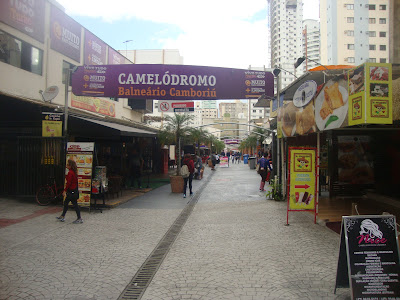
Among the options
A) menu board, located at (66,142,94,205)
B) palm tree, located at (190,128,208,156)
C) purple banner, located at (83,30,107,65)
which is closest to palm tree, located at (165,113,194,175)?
palm tree, located at (190,128,208,156)

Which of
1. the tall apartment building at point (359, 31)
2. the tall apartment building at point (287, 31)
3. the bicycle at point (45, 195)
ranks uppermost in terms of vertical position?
the tall apartment building at point (287, 31)

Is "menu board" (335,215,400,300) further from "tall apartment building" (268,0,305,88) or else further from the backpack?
"tall apartment building" (268,0,305,88)

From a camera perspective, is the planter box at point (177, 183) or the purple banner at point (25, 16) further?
the planter box at point (177, 183)

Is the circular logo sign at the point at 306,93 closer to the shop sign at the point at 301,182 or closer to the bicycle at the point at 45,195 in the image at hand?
the shop sign at the point at 301,182

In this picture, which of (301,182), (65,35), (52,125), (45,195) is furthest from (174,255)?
(65,35)

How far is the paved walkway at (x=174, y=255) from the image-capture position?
14.4 ft

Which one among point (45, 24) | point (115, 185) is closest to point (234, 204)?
point (115, 185)

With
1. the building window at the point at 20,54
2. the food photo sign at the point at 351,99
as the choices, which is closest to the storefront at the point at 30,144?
the building window at the point at 20,54

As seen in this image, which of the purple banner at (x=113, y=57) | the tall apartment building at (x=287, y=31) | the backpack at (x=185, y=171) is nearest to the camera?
the backpack at (x=185, y=171)

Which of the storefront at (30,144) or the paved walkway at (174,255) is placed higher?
the storefront at (30,144)

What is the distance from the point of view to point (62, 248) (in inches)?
249

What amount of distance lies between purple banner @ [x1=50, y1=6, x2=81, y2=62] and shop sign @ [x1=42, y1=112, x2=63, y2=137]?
5.66 metres

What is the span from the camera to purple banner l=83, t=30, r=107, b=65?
18312mm

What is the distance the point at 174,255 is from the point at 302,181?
13.6ft
